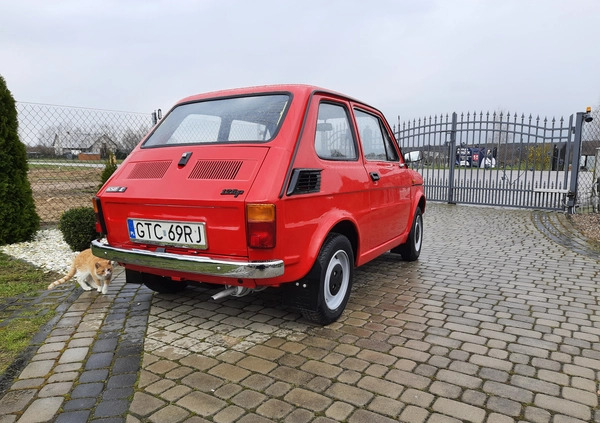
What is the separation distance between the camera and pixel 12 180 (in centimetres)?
615

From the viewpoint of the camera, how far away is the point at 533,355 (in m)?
2.88

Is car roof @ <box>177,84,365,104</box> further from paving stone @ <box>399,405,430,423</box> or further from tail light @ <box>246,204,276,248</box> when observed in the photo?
paving stone @ <box>399,405,430,423</box>

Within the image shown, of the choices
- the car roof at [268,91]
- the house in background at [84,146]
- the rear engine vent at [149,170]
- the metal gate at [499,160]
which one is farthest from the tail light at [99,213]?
the metal gate at [499,160]

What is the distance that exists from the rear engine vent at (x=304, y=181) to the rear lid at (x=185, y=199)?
267 millimetres

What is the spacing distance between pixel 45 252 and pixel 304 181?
476cm

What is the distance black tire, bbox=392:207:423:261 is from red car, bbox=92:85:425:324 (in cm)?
151

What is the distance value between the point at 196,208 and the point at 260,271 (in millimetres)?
649

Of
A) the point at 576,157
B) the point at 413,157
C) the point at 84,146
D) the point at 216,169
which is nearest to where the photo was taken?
the point at 216,169

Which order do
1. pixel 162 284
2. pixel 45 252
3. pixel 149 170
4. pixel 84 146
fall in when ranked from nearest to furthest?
pixel 149 170
pixel 162 284
pixel 45 252
pixel 84 146

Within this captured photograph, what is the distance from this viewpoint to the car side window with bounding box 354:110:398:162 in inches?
163

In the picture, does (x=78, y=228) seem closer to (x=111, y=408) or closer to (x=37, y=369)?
(x=37, y=369)

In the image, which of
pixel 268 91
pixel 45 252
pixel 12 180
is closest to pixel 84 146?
pixel 12 180

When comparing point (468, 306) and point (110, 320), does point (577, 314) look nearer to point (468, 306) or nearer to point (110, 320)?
point (468, 306)

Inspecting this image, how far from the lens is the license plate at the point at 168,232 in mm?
2939
